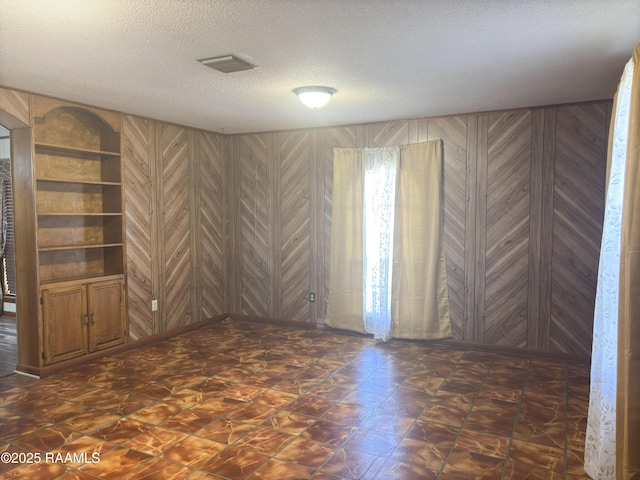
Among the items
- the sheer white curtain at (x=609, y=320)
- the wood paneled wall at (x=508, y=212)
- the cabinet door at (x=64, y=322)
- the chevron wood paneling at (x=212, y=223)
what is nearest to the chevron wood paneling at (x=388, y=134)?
the wood paneled wall at (x=508, y=212)

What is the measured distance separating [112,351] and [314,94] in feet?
10.4

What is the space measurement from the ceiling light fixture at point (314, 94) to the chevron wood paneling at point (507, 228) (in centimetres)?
192

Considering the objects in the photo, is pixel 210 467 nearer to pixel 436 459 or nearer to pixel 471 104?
pixel 436 459

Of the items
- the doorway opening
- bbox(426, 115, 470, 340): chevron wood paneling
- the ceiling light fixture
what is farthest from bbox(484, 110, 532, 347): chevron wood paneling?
the doorway opening

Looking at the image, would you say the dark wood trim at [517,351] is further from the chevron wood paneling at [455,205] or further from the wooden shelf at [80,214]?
the wooden shelf at [80,214]

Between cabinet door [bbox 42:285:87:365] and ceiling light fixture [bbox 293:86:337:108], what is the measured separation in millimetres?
2692

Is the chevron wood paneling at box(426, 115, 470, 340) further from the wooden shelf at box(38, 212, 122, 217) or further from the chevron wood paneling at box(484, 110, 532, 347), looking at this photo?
the wooden shelf at box(38, 212, 122, 217)

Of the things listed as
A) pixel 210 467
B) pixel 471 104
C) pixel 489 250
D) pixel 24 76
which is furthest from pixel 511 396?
pixel 24 76

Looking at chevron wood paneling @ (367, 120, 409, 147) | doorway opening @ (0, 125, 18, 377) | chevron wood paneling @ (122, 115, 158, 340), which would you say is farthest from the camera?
doorway opening @ (0, 125, 18, 377)

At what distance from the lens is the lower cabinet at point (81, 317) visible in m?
4.12

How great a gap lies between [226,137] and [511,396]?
4.52 m

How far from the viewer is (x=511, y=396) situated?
11.9ft

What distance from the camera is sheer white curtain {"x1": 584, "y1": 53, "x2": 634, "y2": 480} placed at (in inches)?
93.6

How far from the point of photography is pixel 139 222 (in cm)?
501
